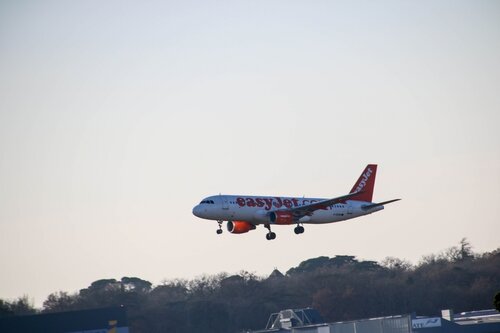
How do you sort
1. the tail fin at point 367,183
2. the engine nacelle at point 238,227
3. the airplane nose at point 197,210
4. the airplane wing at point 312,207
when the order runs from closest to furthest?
the airplane nose at point 197,210, the airplane wing at point 312,207, the engine nacelle at point 238,227, the tail fin at point 367,183

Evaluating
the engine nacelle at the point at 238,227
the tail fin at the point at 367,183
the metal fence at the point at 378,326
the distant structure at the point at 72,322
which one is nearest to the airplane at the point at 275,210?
the engine nacelle at the point at 238,227

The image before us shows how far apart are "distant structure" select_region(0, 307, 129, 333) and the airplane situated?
12218 mm

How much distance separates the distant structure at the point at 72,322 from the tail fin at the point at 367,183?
28.4m

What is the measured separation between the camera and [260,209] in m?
107

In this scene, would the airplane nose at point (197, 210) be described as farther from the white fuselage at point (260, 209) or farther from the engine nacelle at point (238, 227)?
the engine nacelle at point (238, 227)

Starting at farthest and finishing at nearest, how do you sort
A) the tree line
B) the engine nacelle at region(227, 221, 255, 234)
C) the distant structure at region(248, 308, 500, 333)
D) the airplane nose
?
the tree line → the distant structure at region(248, 308, 500, 333) → the engine nacelle at region(227, 221, 255, 234) → the airplane nose

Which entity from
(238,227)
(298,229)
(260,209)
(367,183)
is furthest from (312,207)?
(367,183)

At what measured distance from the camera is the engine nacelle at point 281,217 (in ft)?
352

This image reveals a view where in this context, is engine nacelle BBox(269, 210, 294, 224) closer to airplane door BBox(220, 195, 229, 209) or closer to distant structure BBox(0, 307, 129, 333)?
airplane door BBox(220, 195, 229, 209)

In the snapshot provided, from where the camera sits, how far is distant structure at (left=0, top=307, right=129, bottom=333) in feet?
337

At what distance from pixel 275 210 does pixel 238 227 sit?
3879mm

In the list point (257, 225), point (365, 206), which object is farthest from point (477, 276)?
point (257, 225)

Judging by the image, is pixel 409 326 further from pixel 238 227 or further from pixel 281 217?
pixel 238 227

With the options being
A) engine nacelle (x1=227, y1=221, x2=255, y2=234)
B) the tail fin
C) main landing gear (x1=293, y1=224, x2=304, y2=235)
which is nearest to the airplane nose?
engine nacelle (x1=227, y1=221, x2=255, y2=234)
